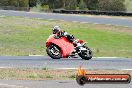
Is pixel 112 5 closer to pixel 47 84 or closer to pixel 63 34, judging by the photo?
pixel 63 34

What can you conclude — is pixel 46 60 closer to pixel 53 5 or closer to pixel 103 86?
pixel 103 86

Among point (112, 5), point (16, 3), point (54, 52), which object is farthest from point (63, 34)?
point (16, 3)

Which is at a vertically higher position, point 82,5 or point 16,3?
point 82,5

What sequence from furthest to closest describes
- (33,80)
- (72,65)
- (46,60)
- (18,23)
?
(18,23), (46,60), (72,65), (33,80)

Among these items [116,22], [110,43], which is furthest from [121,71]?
[116,22]

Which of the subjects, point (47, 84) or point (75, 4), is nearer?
point (47, 84)

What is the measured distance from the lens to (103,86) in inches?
472

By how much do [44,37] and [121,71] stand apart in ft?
57.0

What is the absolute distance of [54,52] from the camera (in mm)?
19922

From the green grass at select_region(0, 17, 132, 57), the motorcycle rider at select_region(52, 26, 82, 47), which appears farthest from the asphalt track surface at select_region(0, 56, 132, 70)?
the green grass at select_region(0, 17, 132, 57)

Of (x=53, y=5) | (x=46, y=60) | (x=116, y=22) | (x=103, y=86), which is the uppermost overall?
(x=103, y=86)

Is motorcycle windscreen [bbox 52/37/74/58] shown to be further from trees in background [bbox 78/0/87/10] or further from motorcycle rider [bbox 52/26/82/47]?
trees in background [bbox 78/0/87/10]

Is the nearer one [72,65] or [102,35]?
[72,65]

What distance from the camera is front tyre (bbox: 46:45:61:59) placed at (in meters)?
19.9
